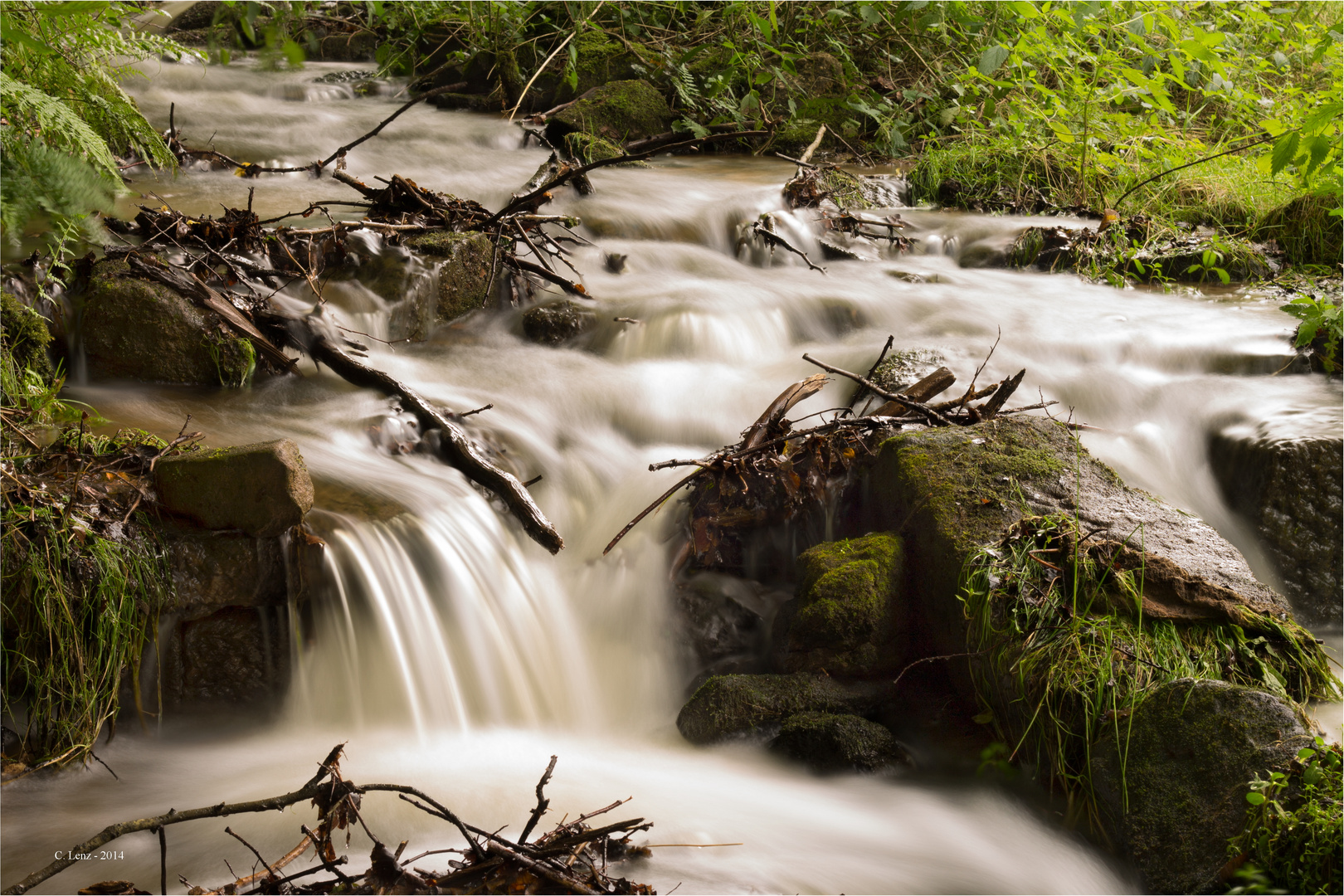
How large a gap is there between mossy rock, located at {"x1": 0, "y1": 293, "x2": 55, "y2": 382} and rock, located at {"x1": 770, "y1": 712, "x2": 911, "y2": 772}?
299 centimetres

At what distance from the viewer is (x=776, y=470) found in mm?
3562

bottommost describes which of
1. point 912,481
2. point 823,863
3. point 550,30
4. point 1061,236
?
point 823,863

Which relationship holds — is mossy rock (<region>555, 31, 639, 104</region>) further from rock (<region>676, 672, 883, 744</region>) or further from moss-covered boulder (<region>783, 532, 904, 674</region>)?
rock (<region>676, 672, 883, 744</region>)

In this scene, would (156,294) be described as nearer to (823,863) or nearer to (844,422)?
(844,422)

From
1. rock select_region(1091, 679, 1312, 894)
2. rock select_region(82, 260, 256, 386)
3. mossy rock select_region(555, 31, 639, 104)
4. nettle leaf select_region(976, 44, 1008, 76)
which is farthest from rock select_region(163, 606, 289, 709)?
mossy rock select_region(555, 31, 639, 104)

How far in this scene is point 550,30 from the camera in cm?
921

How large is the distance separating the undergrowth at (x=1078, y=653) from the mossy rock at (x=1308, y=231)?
14.3ft

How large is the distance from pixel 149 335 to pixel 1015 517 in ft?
11.3

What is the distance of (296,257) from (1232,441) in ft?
14.5

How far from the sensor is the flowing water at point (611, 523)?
2.45 metres

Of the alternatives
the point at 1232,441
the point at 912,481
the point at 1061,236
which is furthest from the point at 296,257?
the point at 1061,236

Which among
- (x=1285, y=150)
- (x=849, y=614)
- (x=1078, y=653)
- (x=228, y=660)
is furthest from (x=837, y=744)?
(x=1285, y=150)

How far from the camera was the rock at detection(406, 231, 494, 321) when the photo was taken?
15.7ft

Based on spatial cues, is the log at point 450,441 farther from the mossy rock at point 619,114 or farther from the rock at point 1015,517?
the mossy rock at point 619,114
